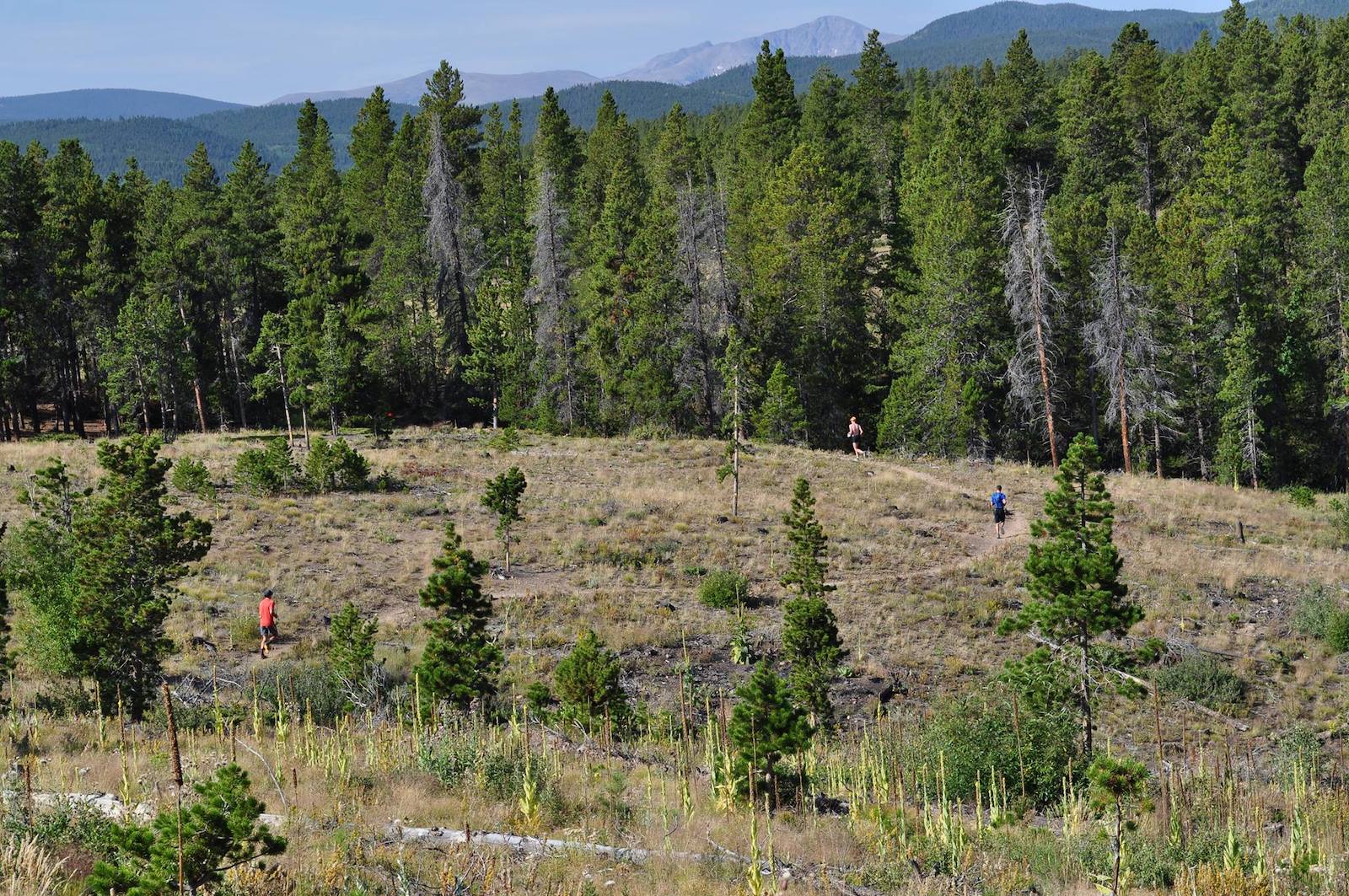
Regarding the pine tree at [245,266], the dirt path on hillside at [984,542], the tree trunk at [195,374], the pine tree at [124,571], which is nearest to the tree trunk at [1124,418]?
the dirt path on hillside at [984,542]

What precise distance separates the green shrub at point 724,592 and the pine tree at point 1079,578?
11.3m

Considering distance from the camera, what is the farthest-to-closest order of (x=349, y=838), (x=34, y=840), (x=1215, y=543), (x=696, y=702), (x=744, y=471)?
(x=744, y=471) < (x=1215, y=543) < (x=696, y=702) < (x=349, y=838) < (x=34, y=840)

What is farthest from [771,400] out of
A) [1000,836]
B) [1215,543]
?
[1000,836]

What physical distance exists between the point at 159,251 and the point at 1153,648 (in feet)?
162

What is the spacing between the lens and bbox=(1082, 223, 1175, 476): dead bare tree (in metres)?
42.0

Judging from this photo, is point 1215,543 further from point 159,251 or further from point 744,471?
point 159,251

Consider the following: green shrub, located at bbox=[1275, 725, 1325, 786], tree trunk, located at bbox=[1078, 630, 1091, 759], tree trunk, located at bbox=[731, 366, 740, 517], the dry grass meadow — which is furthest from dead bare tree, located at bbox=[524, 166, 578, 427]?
tree trunk, located at bbox=[1078, 630, 1091, 759]

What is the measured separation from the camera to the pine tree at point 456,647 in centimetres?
1577

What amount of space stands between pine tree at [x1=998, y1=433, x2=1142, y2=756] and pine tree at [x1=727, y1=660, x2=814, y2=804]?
545cm

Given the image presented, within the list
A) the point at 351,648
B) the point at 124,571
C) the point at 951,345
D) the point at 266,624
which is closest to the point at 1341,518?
the point at 951,345

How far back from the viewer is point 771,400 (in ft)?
149

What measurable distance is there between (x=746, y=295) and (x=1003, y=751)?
37.1m

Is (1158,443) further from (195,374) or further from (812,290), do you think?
(195,374)

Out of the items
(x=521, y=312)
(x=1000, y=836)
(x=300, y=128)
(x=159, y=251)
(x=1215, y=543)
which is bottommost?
(x=1215, y=543)
